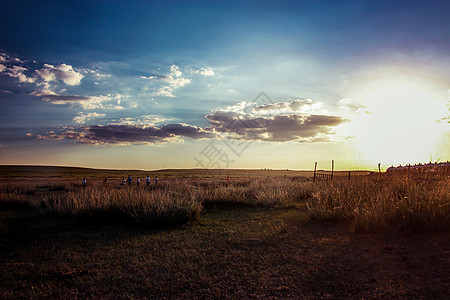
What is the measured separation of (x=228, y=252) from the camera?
5.01 metres

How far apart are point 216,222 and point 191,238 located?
1874 mm

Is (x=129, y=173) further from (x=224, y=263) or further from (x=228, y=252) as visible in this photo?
(x=224, y=263)

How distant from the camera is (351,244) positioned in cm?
520

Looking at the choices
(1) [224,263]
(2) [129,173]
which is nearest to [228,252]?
(1) [224,263]

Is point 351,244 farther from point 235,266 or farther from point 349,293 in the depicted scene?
point 235,266

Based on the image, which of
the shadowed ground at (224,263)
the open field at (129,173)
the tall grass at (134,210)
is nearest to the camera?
the shadowed ground at (224,263)

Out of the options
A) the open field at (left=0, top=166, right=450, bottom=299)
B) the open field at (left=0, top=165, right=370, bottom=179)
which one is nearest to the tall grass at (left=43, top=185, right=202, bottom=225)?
the open field at (left=0, top=166, right=450, bottom=299)

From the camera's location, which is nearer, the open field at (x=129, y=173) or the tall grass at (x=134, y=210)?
the tall grass at (x=134, y=210)

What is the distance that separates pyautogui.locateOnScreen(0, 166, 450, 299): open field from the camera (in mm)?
3553

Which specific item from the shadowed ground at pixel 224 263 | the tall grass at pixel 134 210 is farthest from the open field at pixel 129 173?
the shadowed ground at pixel 224 263

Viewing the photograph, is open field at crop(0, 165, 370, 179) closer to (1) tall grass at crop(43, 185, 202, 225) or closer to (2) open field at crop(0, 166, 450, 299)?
(1) tall grass at crop(43, 185, 202, 225)

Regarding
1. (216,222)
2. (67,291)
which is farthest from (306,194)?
(67,291)

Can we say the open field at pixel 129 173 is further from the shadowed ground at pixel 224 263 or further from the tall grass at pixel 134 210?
the shadowed ground at pixel 224 263

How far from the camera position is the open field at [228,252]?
3.55 m
